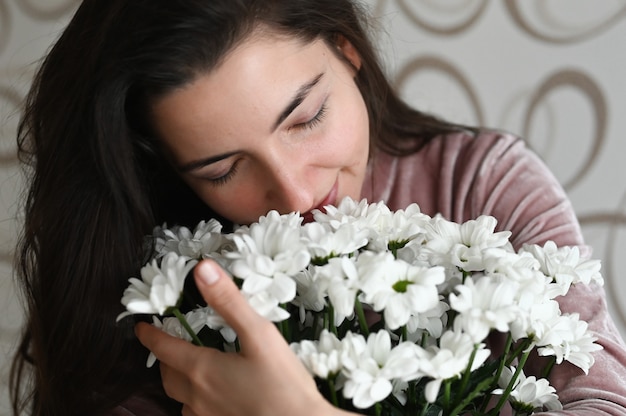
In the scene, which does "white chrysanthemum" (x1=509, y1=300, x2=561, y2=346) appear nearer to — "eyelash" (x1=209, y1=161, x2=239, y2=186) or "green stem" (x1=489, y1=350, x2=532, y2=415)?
"green stem" (x1=489, y1=350, x2=532, y2=415)

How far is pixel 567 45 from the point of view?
3.80 ft

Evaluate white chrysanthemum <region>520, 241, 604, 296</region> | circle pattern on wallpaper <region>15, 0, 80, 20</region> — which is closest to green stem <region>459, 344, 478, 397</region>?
white chrysanthemum <region>520, 241, 604, 296</region>

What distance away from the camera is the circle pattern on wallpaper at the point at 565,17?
3.69ft

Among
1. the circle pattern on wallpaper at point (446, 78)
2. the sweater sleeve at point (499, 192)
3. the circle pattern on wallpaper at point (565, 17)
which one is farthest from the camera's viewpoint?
the circle pattern on wallpaper at point (446, 78)

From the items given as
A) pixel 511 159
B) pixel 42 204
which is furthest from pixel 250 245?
pixel 511 159

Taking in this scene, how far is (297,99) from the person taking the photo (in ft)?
2.51

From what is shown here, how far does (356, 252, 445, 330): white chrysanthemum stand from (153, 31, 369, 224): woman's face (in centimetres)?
27

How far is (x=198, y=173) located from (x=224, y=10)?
173mm

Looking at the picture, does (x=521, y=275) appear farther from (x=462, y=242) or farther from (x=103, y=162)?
(x=103, y=162)

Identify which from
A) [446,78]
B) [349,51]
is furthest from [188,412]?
[446,78]

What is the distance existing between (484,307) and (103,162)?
18.6 inches

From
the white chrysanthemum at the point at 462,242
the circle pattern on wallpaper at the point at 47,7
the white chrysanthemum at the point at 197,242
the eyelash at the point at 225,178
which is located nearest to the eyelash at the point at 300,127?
the eyelash at the point at 225,178

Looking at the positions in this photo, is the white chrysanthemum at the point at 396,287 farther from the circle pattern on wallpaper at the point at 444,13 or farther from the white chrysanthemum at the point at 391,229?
the circle pattern on wallpaper at the point at 444,13

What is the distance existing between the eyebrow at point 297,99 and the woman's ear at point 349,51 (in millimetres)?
145
